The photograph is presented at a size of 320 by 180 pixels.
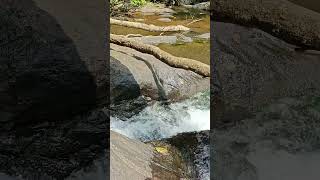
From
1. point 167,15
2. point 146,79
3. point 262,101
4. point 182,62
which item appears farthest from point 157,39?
point 262,101

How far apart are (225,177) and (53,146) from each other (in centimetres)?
120

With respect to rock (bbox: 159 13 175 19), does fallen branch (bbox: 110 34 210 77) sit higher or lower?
lower

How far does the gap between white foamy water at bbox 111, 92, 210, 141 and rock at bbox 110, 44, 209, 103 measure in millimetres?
173

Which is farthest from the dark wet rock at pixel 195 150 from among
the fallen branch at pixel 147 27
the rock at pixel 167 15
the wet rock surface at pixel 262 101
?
the rock at pixel 167 15

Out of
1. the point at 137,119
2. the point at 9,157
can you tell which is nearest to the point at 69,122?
the point at 9,157

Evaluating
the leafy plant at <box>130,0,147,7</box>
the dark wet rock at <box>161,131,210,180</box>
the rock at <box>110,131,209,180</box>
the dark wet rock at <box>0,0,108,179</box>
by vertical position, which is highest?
the leafy plant at <box>130,0,147,7</box>

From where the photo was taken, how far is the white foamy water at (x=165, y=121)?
4.22 meters

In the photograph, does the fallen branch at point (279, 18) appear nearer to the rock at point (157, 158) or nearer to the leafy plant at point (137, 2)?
the rock at point (157, 158)

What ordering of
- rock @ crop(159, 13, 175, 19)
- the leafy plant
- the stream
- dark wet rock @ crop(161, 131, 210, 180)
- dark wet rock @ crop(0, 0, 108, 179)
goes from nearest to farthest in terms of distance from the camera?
dark wet rock @ crop(0, 0, 108, 179)
dark wet rock @ crop(161, 131, 210, 180)
the stream
rock @ crop(159, 13, 175, 19)
the leafy plant

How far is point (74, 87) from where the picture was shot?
3949 mm

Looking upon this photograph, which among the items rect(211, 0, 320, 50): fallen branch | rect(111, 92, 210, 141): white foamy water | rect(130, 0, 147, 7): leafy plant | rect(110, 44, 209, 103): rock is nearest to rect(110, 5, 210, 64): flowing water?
rect(130, 0, 147, 7): leafy plant

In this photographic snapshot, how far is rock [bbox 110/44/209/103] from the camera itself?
486cm

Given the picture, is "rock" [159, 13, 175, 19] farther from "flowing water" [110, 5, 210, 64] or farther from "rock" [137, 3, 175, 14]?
"rock" [137, 3, 175, 14]

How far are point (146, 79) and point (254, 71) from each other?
1.27 metres
